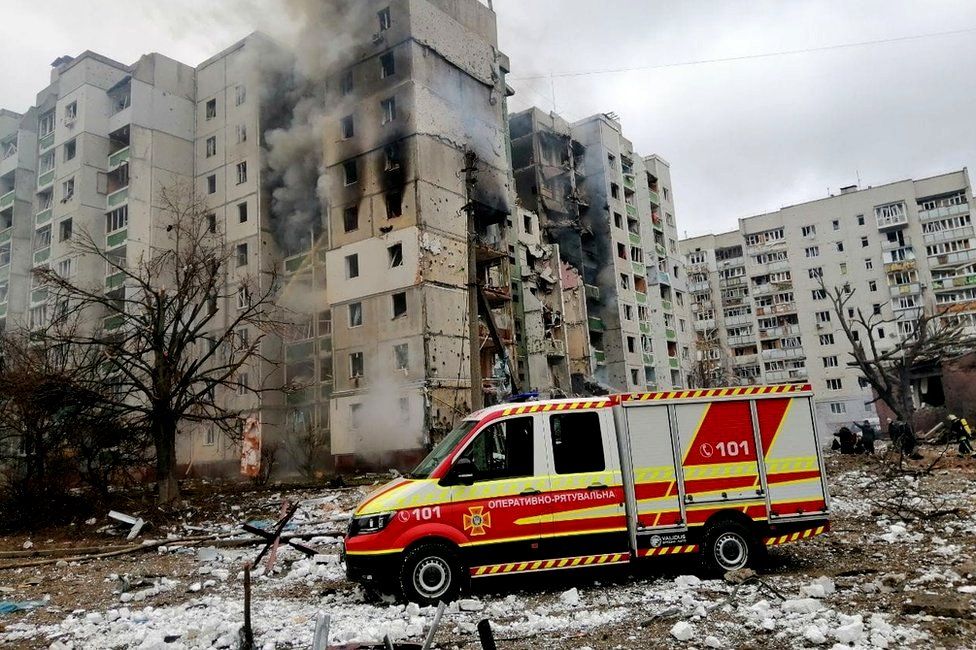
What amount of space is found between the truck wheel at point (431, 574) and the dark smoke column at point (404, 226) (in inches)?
862

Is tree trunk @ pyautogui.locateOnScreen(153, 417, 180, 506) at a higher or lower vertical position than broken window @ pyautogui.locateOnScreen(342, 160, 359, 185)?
lower

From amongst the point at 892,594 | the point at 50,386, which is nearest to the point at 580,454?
the point at 892,594

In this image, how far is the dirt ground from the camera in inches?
231

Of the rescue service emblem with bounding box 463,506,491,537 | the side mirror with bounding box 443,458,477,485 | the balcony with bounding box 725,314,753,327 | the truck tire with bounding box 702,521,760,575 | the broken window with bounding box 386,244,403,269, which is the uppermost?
the balcony with bounding box 725,314,753,327

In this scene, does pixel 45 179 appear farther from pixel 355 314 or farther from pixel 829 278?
pixel 829 278

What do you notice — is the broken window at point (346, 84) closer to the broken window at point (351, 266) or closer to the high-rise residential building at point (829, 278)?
the broken window at point (351, 266)

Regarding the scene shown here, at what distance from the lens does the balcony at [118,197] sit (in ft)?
138

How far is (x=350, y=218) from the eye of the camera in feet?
114

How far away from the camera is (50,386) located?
53.5 feet

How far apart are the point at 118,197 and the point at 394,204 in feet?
71.6

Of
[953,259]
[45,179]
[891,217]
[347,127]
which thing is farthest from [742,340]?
[45,179]

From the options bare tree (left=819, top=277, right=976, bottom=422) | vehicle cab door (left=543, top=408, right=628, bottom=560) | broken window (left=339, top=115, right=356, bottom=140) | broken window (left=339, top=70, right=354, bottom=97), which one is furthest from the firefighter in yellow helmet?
broken window (left=339, top=70, right=354, bottom=97)

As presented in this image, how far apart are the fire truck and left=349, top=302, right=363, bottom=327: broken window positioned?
2578 centimetres

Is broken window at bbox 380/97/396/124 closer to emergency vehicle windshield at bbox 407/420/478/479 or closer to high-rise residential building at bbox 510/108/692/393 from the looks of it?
high-rise residential building at bbox 510/108/692/393
